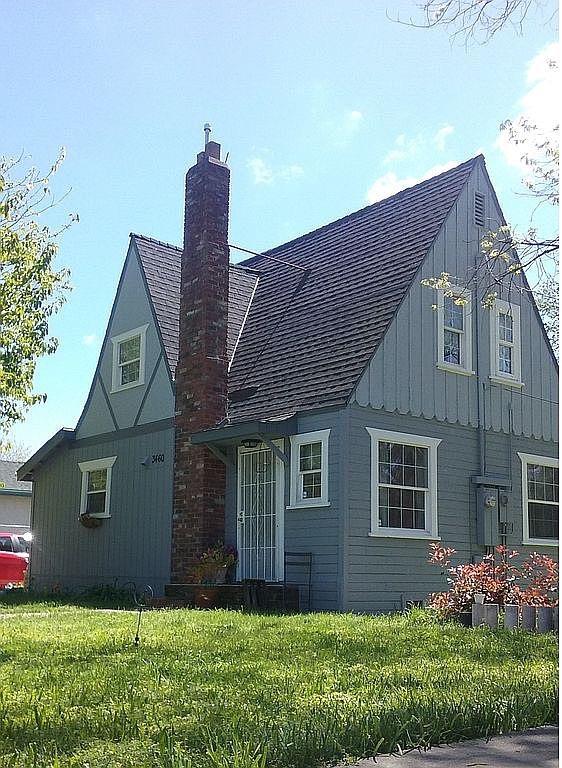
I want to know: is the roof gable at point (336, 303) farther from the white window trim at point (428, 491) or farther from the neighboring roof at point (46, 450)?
the neighboring roof at point (46, 450)

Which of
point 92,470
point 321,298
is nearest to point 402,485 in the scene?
point 321,298

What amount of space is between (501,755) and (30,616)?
8.92 m

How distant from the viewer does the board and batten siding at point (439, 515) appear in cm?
1352

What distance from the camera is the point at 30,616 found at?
1202cm

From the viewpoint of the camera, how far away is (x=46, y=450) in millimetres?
20469

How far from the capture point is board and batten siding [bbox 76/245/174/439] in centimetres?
1753

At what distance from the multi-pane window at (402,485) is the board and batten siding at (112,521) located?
4191 mm

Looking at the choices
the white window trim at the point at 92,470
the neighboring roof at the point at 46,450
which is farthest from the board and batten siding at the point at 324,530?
the neighboring roof at the point at 46,450

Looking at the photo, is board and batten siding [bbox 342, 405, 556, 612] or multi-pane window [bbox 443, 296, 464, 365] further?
multi-pane window [bbox 443, 296, 464, 365]

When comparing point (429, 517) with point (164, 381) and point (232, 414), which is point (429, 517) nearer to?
point (232, 414)

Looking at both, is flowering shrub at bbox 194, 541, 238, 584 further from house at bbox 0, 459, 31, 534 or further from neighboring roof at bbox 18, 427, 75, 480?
house at bbox 0, 459, 31, 534

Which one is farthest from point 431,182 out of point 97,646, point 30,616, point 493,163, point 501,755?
point 501,755

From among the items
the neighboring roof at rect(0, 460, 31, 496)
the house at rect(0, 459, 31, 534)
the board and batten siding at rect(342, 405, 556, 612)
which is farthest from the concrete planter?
the house at rect(0, 459, 31, 534)

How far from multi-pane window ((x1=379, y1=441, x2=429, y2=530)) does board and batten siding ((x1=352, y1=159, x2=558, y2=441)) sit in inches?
24.7
